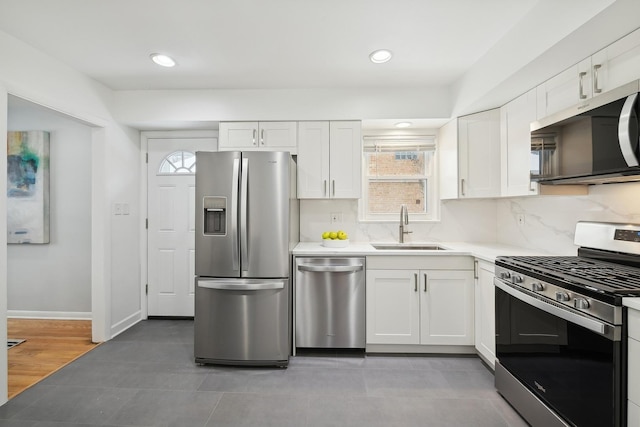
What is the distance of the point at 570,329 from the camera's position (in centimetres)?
146

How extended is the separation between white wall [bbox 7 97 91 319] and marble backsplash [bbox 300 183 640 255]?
8.32 ft

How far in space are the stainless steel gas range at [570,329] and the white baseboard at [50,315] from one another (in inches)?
166

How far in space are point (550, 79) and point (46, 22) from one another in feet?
10.9

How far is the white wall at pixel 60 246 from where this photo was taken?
3.52 meters

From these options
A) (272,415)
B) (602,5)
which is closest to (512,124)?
(602,5)

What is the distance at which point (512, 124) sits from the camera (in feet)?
8.24

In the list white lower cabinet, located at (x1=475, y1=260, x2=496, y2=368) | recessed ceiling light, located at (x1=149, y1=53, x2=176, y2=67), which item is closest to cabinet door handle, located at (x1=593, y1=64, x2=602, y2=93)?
white lower cabinet, located at (x1=475, y1=260, x2=496, y2=368)

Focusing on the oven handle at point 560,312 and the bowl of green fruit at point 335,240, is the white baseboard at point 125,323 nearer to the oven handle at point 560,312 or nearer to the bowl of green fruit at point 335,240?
the bowl of green fruit at point 335,240

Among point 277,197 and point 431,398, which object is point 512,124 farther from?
point 431,398

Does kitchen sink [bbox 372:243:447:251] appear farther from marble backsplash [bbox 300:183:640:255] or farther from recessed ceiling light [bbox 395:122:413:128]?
recessed ceiling light [bbox 395:122:413:128]

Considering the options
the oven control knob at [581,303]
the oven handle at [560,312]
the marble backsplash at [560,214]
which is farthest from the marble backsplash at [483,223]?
the oven control knob at [581,303]

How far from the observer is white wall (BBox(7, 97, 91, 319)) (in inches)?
138

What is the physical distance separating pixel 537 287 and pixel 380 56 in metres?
1.90

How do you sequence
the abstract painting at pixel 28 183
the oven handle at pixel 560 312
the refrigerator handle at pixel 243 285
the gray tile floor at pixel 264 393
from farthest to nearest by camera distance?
the abstract painting at pixel 28 183 → the refrigerator handle at pixel 243 285 → the gray tile floor at pixel 264 393 → the oven handle at pixel 560 312
